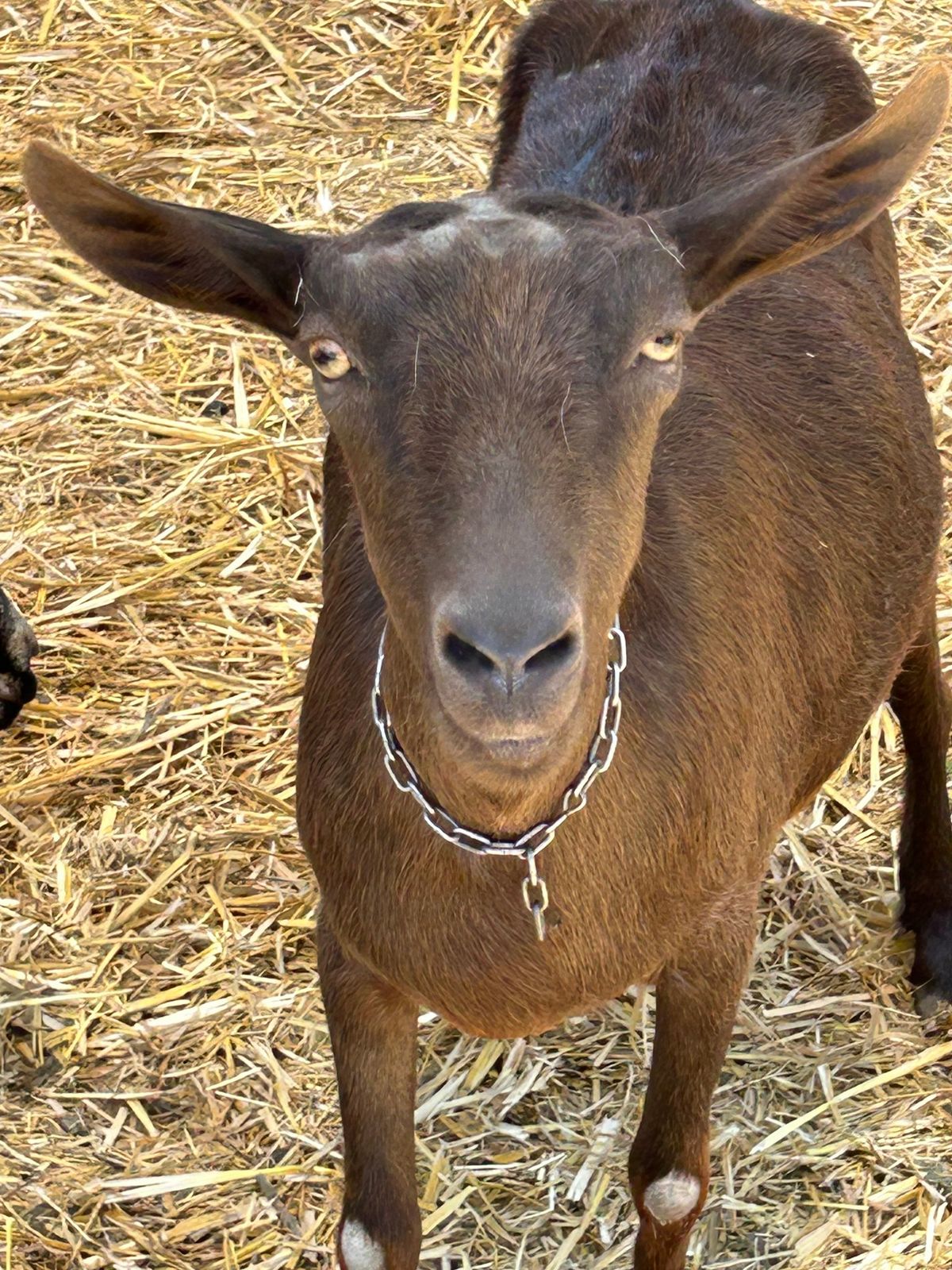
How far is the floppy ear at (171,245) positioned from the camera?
3188mm

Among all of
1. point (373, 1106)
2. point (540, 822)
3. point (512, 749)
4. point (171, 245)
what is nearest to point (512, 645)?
point (512, 749)

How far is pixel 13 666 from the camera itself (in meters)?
6.05

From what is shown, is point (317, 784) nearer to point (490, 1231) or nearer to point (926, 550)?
point (490, 1231)

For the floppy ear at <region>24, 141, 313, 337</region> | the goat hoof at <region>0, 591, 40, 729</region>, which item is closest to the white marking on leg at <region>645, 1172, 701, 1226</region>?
the floppy ear at <region>24, 141, 313, 337</region>

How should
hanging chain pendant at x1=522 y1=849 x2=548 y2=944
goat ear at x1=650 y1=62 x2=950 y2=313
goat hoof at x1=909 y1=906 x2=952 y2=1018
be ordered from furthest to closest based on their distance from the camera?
goat hoof at x1=909 y1=906 x2=952 y2=1018
hanging chain pendant at x1=522 y1=849 x2=548 y2=944
goat ear at x1=650 y1=62 x2=950 y2=313

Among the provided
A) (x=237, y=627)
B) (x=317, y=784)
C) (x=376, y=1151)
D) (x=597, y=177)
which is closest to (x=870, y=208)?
(x=597, y=177)

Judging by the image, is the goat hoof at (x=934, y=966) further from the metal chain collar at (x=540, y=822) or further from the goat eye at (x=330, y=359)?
the goat eye at (x=330, y=359)

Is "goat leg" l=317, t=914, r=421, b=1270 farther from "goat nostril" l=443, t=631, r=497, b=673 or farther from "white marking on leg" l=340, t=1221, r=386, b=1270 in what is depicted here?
"goat nostril" l=443, t=631, r=497, b=673

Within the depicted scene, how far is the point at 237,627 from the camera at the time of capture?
643 centimetres

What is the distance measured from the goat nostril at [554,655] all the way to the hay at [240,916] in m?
2.42

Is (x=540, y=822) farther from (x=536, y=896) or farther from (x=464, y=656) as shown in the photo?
(x=464, y=656)

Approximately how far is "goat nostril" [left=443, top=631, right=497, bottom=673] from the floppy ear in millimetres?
835

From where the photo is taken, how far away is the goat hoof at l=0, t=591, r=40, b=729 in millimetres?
6027

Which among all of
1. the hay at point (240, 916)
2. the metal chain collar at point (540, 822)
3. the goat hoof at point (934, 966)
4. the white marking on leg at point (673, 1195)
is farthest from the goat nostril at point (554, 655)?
the goat hoof at point (934, 966)
